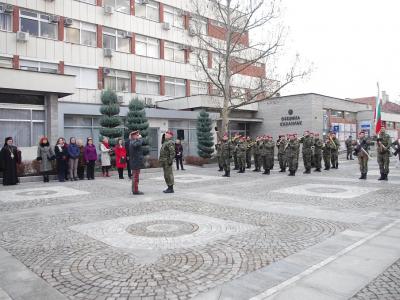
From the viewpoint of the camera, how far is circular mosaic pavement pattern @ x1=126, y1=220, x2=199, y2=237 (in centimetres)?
619

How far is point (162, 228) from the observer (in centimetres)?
654

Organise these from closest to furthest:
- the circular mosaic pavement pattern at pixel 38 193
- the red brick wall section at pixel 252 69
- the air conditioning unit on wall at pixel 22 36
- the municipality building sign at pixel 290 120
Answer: the circular mosaic pavement pattern at pixel 38 193, the air conditioning unit on wall at pixel 22 36, the red brick wall section at pixel 252 69, the municipality building sign at pixel 290 120

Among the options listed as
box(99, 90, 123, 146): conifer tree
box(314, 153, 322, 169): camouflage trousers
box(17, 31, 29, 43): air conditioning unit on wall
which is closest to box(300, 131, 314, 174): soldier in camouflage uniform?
box(314, 153, 322, 169): camouflage trousers

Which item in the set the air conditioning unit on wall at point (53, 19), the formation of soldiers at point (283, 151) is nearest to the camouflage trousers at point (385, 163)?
the formation of soldiers at point (283, 151)

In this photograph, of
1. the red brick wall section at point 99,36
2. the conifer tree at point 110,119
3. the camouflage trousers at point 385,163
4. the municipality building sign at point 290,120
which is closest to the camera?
the camouflage trousers at point 385,163

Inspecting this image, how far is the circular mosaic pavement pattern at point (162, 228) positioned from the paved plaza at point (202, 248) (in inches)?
0.7

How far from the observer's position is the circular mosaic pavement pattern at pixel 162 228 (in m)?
→ 6.19

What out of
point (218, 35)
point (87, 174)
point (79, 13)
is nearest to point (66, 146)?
point (87, 174)

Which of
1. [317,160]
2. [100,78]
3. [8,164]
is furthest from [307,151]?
[100,78]

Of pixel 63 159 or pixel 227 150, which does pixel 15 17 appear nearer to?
pixel 63 159

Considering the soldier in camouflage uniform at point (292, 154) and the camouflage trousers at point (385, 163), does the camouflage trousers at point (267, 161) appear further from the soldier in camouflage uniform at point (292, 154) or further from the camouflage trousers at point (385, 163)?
the camouflage trousers at point (385, 163)

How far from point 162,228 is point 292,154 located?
11216mm

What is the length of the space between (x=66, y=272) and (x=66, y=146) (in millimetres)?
11577

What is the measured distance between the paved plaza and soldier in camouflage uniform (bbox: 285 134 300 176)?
6.39 m
